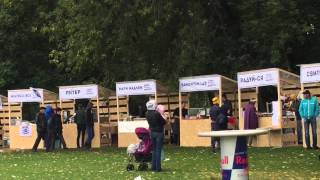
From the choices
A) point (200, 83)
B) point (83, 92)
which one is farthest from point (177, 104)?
point (83, 92)

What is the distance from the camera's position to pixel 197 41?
27.5 m

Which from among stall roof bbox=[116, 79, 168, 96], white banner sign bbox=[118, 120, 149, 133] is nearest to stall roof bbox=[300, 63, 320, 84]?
stall roof bbox=[116, 79, 168, 96]

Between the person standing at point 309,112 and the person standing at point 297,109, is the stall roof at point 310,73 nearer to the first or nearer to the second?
the person standing at point 309,112

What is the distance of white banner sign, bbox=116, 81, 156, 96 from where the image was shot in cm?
2659

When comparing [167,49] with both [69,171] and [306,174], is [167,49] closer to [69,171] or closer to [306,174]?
[69,171]

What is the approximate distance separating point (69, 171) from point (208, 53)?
12644 millimetres

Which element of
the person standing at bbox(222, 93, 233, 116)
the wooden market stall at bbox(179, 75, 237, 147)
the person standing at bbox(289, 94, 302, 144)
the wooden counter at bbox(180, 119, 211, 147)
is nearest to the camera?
the person standing at bbox(222, 93, 233, 116)

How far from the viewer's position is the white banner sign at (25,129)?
30344 mm

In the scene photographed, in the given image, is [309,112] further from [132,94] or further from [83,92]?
[83,92]

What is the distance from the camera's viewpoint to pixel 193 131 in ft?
85.1

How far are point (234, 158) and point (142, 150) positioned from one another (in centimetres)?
629

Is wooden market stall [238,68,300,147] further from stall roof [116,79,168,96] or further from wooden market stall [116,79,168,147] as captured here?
wooden market stall [116,79,168,147]

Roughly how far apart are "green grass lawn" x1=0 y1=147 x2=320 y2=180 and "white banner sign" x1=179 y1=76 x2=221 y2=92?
125 inches

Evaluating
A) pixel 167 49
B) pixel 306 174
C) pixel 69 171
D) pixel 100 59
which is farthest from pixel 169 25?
pixel 306 174
